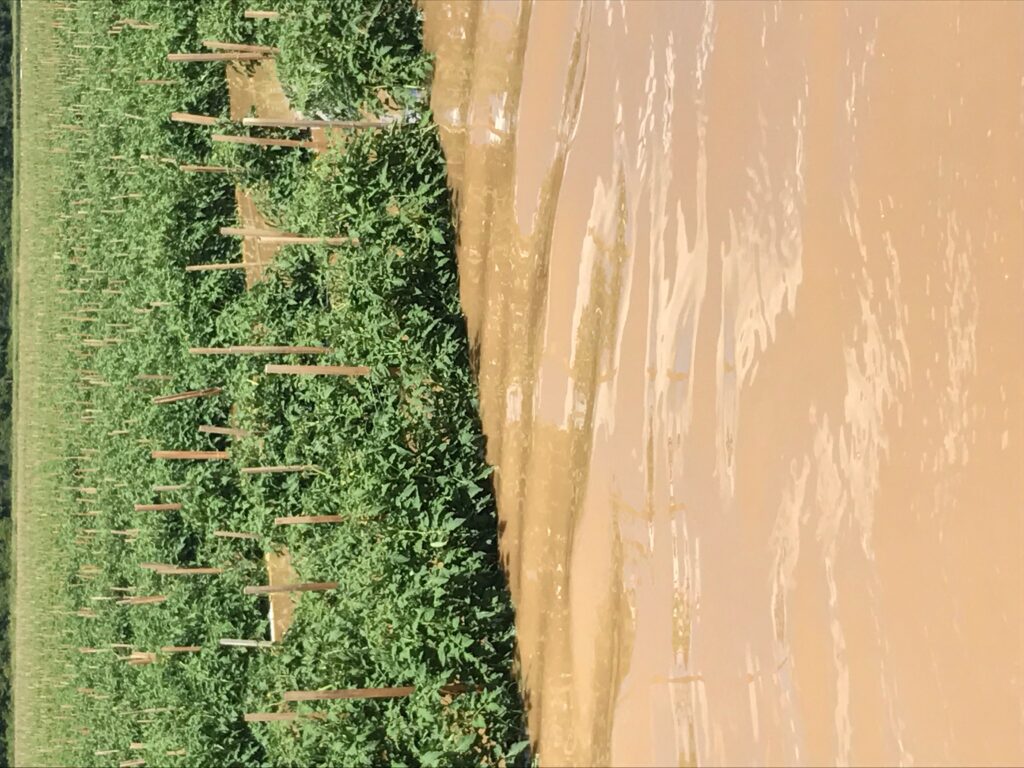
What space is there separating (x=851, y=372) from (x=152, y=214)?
17.8 ft

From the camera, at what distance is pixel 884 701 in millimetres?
4098

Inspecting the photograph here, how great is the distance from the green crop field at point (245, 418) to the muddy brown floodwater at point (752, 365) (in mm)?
349

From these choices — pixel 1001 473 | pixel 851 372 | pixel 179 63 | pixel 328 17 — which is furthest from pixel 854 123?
pixel 179 63

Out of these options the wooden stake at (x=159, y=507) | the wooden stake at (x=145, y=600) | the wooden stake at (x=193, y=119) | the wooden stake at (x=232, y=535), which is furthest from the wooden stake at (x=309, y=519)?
the wooden stake at (x=193, y=119)

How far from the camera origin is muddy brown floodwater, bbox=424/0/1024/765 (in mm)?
4059

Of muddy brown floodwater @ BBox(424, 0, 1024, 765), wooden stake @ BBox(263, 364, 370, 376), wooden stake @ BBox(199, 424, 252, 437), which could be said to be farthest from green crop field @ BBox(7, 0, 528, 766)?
muddy brown floodwater @ BBox(424, 0, 1024, 765)

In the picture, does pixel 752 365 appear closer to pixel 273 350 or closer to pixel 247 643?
pixel 273 350

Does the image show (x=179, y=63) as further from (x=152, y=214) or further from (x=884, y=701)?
(x=884, y=701)

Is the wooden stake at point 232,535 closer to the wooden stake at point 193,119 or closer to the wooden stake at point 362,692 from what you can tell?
the wooden stake at point 362,692

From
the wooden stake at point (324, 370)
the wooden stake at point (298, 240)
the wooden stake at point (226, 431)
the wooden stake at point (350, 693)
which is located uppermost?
the wooden stake at point (298, 240)

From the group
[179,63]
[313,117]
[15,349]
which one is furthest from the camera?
[15,349]

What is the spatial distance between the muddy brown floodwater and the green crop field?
35 cm

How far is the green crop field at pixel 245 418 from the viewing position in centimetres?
529

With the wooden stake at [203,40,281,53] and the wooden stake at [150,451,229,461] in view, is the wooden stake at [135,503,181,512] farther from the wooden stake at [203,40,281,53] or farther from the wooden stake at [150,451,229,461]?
the wooden stake at [203,40,281,53]
